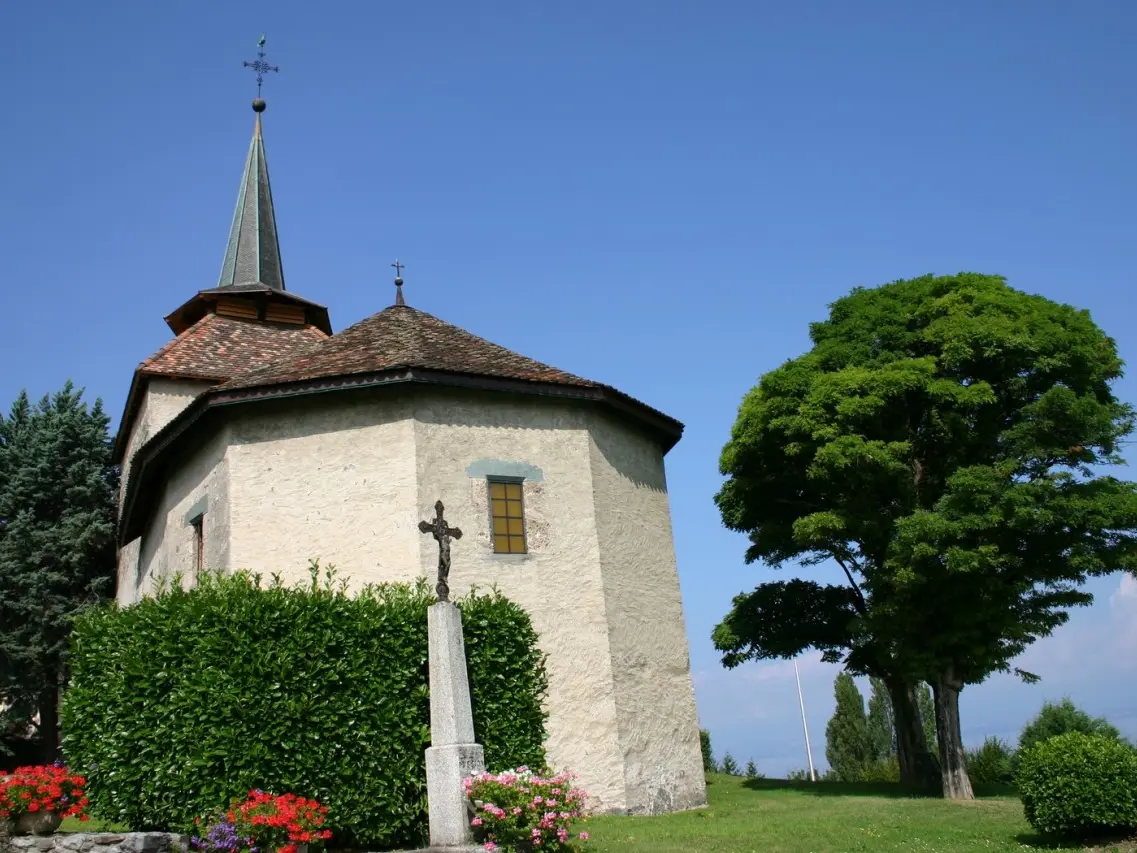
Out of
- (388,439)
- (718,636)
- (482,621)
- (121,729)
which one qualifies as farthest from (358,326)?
(718,636)

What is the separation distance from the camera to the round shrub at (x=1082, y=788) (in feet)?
38.7

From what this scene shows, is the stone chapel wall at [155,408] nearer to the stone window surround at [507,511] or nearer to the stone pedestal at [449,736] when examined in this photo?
the stone window surround at [507,511]

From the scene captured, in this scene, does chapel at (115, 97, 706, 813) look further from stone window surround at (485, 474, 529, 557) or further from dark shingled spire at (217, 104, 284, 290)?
dark shingled spire at (217, 104, 284, 290)

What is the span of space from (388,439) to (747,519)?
34.6ft

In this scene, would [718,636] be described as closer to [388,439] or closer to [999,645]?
[999,645]

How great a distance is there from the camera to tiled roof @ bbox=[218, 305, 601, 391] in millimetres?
15273

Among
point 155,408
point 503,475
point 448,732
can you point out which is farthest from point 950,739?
point 155,408

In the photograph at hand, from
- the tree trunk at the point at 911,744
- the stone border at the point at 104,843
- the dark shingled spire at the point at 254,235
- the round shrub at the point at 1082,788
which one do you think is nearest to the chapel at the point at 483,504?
the stone border at the point at 104,843

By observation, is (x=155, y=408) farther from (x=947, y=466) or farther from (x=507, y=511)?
(x=947, y=466)

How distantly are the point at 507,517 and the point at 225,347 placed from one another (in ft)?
48.8

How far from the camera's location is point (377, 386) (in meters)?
15.0

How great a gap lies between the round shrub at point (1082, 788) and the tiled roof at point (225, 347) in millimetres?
20486

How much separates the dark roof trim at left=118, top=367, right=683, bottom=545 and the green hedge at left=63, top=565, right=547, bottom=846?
4.34 metres

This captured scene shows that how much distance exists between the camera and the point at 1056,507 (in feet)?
56.7
